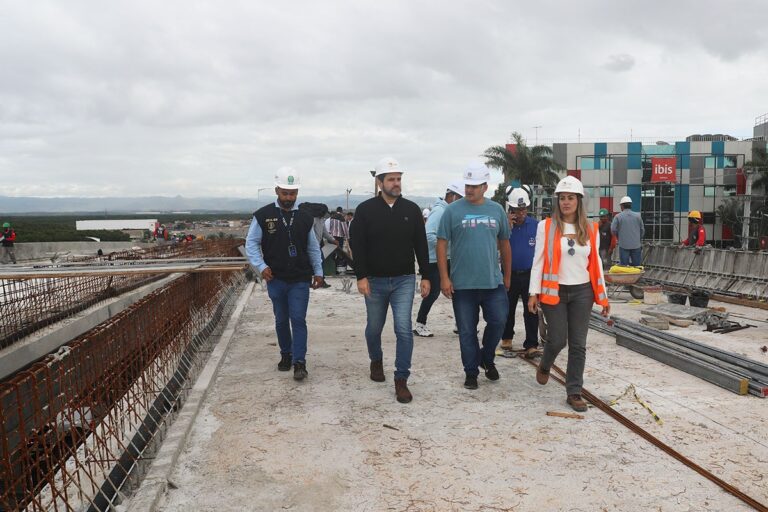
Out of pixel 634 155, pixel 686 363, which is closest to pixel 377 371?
pixel 686 363

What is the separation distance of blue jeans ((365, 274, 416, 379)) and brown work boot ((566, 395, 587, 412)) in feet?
4.35

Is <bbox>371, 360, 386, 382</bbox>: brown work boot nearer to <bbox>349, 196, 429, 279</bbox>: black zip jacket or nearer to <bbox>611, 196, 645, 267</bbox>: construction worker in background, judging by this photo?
<bbox>349, 196, 429, 279</bbox>: black zip jacket

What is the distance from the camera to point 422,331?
316 inches

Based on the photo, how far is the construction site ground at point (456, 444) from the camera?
3531 mm

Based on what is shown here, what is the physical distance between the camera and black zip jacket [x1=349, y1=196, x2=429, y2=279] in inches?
211

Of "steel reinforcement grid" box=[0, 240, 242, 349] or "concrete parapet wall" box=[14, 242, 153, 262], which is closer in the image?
"steel reinforcement grid" box=[0, 240, 242, 349]

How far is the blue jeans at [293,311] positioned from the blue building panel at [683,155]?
59467mm

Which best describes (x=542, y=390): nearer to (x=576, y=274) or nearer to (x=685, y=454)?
(x=576, y=274)

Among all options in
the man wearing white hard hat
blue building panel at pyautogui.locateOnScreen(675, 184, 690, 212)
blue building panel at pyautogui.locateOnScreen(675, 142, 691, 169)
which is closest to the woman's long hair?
the man wearing white hard hat

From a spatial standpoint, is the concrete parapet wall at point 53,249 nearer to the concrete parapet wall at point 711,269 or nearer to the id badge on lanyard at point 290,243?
the concrete parapet wall at point 711,269

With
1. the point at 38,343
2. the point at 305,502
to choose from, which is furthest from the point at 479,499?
the point at 38,343

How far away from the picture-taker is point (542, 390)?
5520 mm

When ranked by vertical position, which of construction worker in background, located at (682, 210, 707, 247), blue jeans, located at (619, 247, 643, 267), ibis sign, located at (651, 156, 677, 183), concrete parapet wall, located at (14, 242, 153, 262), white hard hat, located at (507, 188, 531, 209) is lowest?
concrete parapet wall, located at (14, 242, 153, 262)

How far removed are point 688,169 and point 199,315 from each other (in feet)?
193
